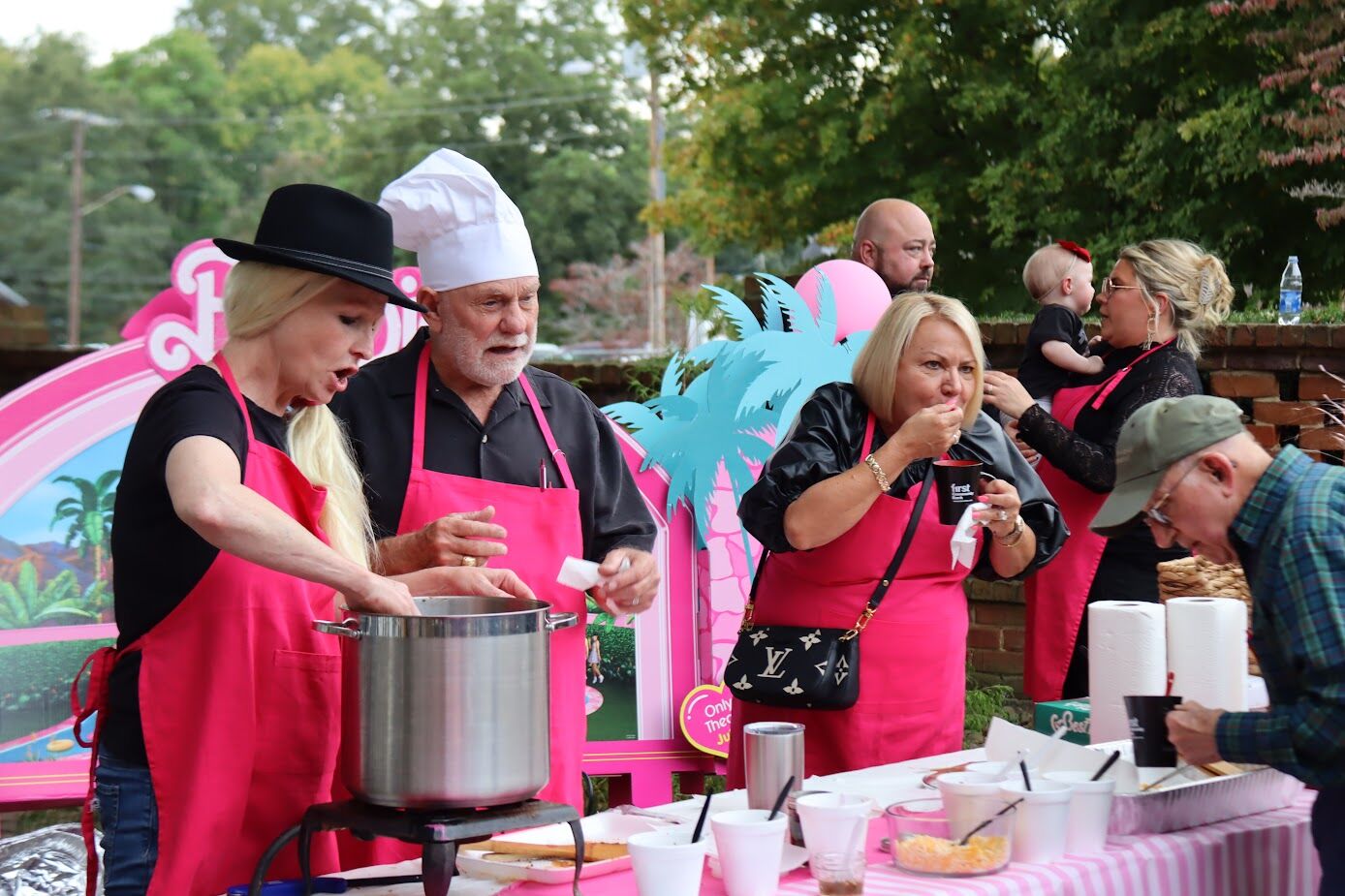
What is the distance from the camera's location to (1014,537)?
10.8ft

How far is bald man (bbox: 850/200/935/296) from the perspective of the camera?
4.86 meters

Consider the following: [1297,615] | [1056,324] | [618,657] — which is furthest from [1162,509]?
[1056,324]

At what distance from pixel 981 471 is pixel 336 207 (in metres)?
1.61

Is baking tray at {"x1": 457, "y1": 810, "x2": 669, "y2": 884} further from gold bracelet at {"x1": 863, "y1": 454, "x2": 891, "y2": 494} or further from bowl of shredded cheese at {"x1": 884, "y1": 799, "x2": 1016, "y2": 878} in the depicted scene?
gold bracelet at {"x1": 863, "y1": 454, "x2": 891, "y2": 494}

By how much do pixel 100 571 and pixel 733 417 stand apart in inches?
76.9

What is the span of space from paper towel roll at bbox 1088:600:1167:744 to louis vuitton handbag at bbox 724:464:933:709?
19.2 inches

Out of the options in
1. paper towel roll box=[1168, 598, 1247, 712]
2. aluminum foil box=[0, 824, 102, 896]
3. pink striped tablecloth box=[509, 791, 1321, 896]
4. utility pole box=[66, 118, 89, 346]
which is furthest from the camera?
utility pole box=[66, 118, 89, 346]

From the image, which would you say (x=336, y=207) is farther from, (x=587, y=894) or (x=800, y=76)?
(x=800, y=76)

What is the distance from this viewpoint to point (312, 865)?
101 inches

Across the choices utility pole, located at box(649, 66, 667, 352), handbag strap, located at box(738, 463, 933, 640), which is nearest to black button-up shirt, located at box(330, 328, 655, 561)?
handbag strap, located at box(738, 463, 933, 640)

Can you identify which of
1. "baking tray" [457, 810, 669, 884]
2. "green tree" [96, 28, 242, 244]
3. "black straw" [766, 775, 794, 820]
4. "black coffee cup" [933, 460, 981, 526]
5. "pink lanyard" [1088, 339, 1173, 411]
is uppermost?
"green tree" [96, 28, 242, 244]

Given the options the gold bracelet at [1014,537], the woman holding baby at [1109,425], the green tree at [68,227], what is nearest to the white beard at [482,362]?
the gold bracelet at [1014,537]

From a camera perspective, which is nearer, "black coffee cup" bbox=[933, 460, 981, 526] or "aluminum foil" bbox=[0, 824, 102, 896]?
"black coffee cup" bbox=[933, 460, 981, 526]

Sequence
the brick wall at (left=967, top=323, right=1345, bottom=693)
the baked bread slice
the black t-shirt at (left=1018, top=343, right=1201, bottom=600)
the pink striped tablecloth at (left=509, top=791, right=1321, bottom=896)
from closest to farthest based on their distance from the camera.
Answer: the pink striped tablecloth at (left=509, top=791, right=1321, bottom=896)
the baked bread slice
the black t-shirt at (left=1018, top=343, right=1201, bottom=600)
the brick wall at (left=967, top=323, right=1345, bottom=693)
